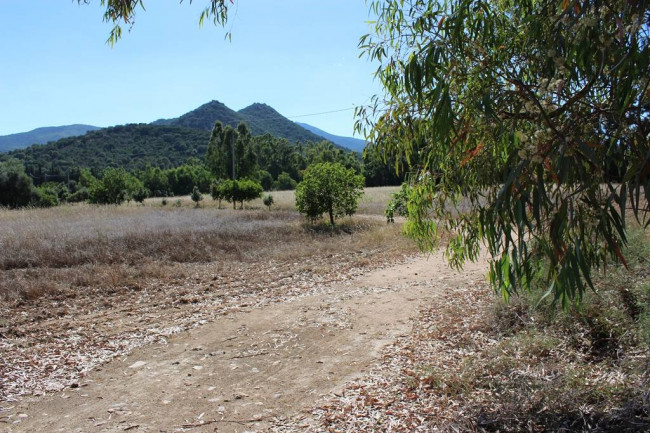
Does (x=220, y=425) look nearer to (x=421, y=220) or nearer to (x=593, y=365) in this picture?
(x=421, y=220)

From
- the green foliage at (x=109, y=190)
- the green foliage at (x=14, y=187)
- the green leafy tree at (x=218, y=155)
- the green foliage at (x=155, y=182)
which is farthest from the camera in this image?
the green foliage at (x=155, y=182)

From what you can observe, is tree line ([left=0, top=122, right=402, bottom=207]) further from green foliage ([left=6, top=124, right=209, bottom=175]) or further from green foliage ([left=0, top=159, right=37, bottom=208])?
green foliage ([left=6, top=124, right=209, bottom=175])

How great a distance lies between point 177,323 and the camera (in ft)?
22.5

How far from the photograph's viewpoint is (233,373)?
5000 mm

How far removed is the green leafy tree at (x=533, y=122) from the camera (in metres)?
2.43

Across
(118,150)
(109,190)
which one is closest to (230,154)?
(109,190)

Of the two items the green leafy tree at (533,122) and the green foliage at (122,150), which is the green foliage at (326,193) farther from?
the green foliage at (122,150)

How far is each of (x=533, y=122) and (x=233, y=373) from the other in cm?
367

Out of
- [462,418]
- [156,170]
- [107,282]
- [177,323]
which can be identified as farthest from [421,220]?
[156,170]

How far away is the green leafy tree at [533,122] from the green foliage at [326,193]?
1564 cm

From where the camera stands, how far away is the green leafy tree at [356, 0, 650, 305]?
7.97 ft

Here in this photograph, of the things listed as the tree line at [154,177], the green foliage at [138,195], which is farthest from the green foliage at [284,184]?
the green foliage at [138,195]

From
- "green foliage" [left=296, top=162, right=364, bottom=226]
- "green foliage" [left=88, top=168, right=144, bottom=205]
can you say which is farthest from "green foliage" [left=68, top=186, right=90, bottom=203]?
"green foliage" [left=296, top=162, right=364, bottom=226]

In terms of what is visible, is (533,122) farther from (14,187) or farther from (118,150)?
(118,150)
